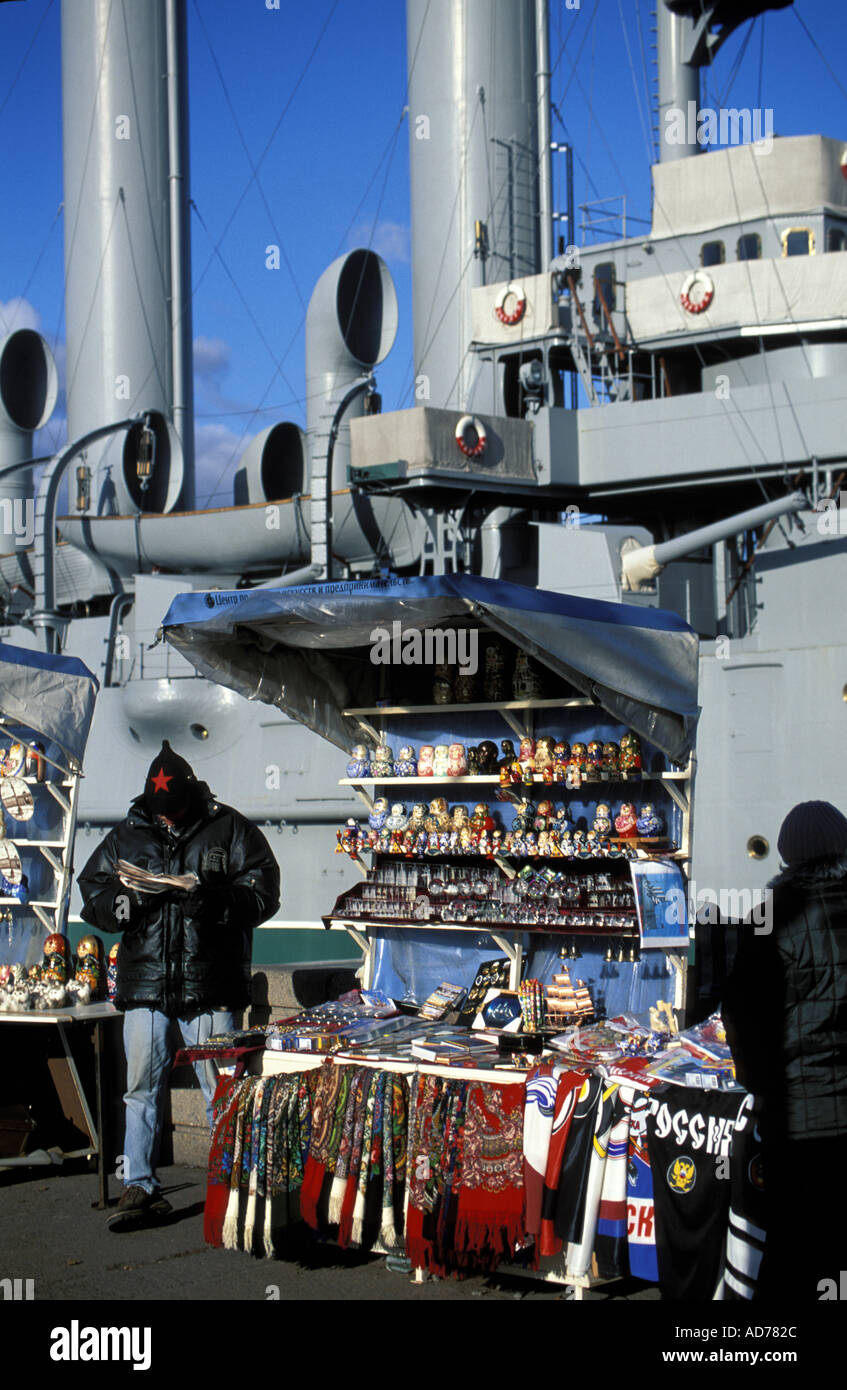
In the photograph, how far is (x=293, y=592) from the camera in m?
6.43

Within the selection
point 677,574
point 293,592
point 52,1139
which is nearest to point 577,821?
point 293,592

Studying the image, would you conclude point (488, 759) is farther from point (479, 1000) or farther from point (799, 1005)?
point (799, 1005)

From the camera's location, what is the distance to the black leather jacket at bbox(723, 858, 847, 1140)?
3.74 m

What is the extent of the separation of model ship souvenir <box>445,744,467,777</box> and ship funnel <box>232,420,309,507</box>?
1769 centimetres

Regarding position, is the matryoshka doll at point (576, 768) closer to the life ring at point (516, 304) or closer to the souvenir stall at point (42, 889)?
the souvenir stall at point (42, 889)

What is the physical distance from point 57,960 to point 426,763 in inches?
80.8

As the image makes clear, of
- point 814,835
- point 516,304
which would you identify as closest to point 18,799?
point 814,835

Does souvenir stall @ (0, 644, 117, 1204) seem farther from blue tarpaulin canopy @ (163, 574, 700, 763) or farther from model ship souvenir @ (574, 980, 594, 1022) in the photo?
model ship souvenir @ (574, 980, 594, 1022)

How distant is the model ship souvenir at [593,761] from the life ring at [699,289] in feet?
43.5

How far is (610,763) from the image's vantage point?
6508mm

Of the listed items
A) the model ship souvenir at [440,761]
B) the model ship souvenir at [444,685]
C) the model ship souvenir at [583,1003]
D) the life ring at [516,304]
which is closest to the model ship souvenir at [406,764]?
the model ship souvenir at [440,761]

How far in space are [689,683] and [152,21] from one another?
2702 cm

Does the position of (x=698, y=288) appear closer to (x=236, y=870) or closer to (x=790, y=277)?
(x=790, y=277)

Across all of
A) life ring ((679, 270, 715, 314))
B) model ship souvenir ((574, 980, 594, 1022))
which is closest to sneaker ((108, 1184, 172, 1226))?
model ship souvenir ((574, 980, 594, 1022))
